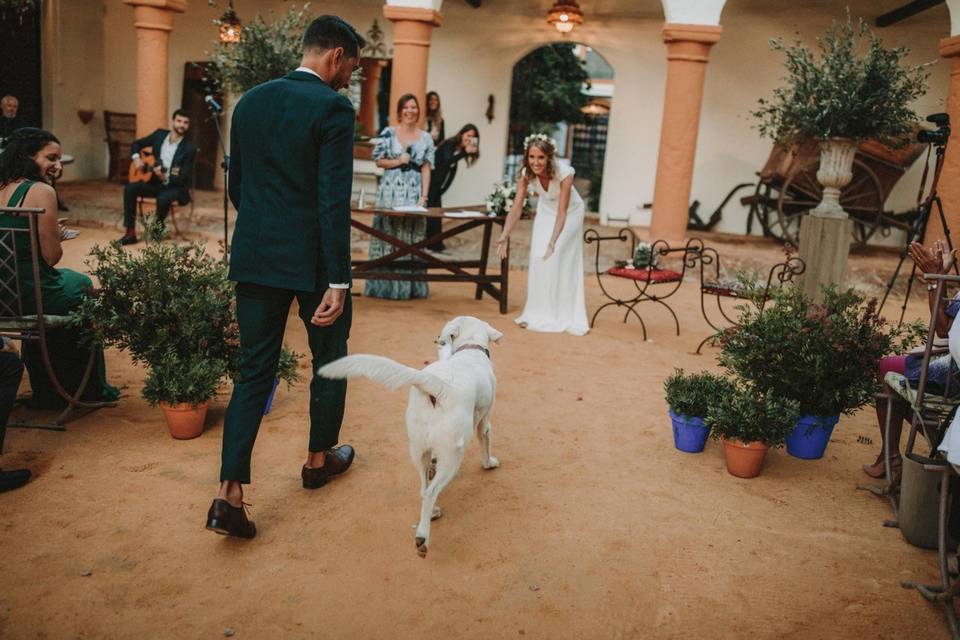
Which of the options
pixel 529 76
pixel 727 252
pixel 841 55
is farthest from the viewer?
pixel 529 76

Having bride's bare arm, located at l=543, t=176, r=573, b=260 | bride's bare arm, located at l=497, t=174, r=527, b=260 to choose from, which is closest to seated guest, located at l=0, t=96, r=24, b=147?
bride's bare arm, located at l=497, t=174, r=527, b=260

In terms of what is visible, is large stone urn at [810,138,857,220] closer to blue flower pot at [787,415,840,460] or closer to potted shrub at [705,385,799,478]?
blue flower pot at [787,415,840,460]

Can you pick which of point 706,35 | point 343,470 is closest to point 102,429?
point 343,470

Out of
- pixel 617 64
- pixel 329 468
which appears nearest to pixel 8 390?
pixel 329 468

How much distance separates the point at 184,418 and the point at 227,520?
1.13m

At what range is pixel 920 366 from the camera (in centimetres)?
363

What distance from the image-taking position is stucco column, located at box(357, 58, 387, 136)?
1311 cm

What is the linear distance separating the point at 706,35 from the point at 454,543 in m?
8.05

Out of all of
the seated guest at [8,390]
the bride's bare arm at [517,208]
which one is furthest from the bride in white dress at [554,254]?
the seated guest at [8,390]

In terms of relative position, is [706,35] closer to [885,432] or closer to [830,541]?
[885,432]

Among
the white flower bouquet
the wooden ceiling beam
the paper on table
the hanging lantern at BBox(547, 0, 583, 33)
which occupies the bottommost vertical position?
the paper on table

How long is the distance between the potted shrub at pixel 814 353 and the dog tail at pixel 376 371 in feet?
6.44

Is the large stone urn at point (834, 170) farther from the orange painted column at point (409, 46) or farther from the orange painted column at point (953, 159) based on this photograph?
the orange painted column at point (409, 46)

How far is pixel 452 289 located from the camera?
334 inches
